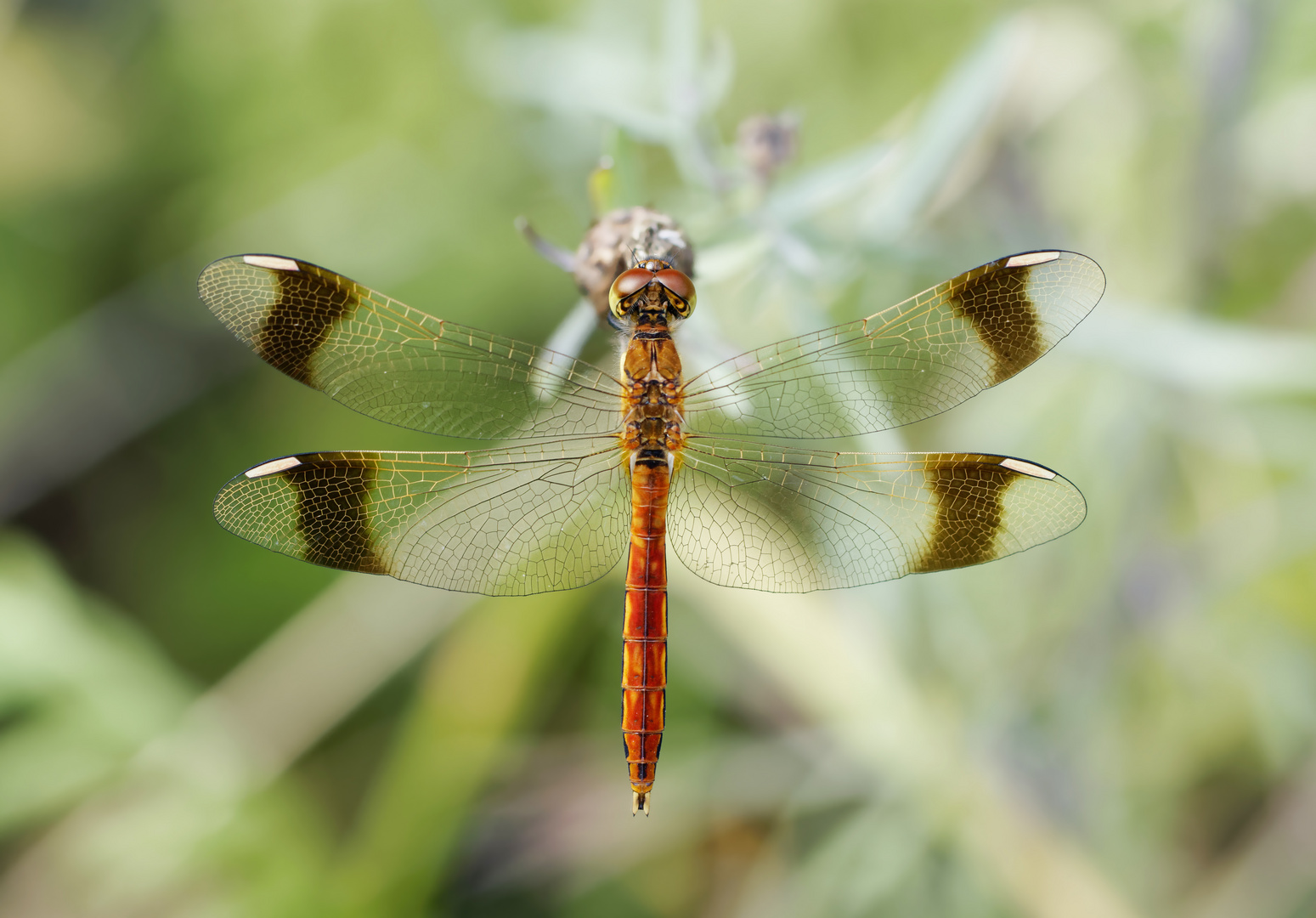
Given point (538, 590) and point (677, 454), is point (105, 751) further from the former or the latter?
point (677, 454)

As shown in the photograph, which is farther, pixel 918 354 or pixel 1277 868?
pixel 1277 868

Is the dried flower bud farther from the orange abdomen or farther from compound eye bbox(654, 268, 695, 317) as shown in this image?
the orange abdomen

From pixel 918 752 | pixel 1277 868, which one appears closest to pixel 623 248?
pixel 918 752

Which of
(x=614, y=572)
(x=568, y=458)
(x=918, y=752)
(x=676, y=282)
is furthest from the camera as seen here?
(x=614, y=572)

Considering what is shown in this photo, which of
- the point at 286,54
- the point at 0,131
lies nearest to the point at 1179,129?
the point at 286,54

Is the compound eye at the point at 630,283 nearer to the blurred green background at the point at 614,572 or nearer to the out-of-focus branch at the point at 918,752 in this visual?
the blurred green background at the point at 614,572

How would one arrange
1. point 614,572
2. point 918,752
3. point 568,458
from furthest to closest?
point 614,572 < point 918,752 < point 568,458

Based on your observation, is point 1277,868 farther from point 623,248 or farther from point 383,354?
point 383,354

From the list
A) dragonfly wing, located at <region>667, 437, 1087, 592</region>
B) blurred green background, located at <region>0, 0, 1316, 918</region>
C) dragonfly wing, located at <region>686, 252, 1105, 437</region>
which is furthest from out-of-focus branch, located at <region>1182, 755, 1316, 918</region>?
dragonfly wing, located at <region>686, 252, 1105, 437</region>
